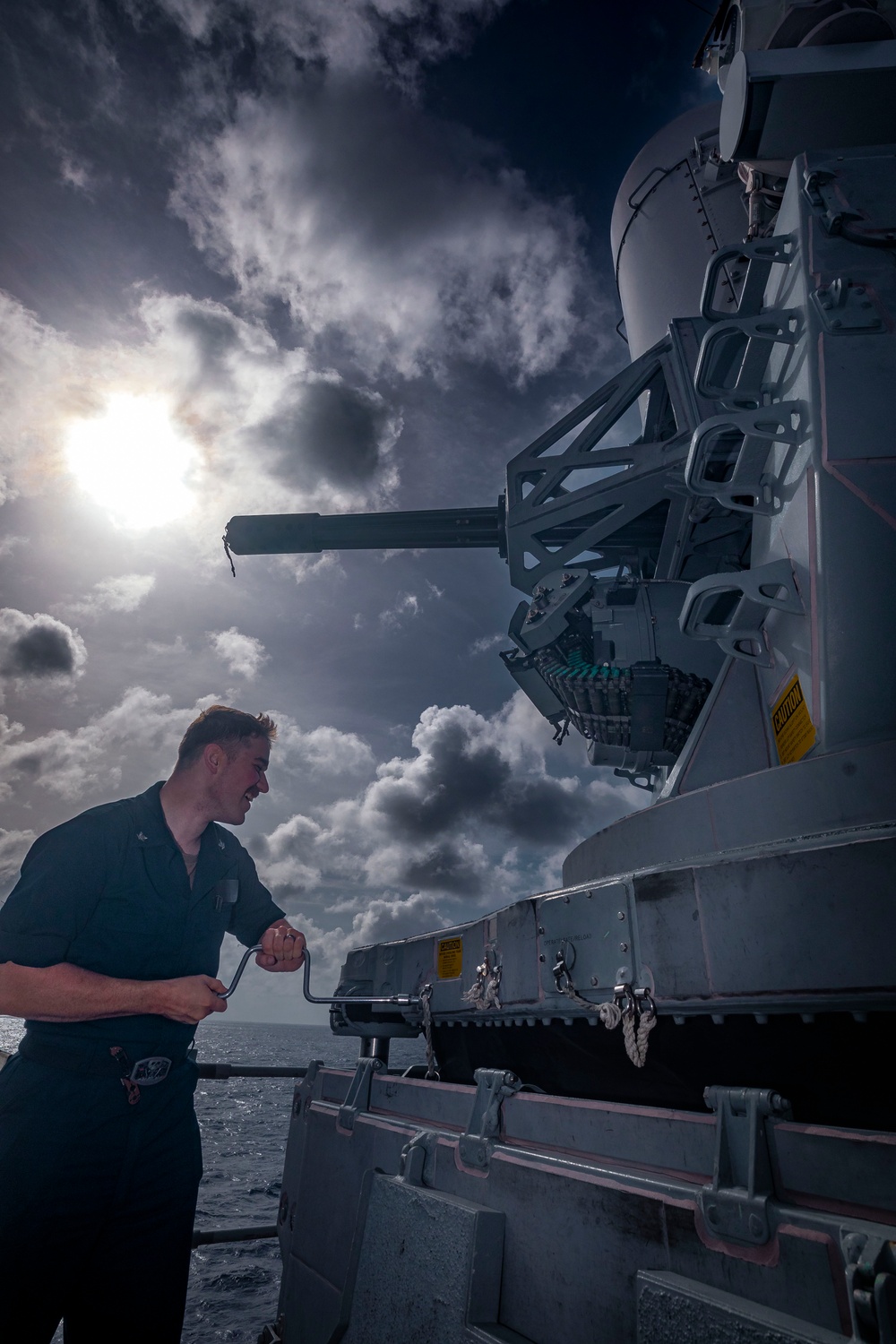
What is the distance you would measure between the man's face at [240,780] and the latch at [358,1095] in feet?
4.72

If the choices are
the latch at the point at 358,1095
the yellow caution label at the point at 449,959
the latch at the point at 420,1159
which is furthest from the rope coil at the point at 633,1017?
the latch at the point at 358,1095

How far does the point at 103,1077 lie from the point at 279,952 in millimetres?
840

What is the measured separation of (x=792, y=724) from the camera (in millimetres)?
2654

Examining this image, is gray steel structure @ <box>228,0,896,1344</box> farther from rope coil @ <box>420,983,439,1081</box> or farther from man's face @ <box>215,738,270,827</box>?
man's face @ <box>215,738,270,827</box>

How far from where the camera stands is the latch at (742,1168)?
146 centimetres

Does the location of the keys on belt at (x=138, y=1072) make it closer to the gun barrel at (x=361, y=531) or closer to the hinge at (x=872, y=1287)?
the hinge at (x=872, y=1287)

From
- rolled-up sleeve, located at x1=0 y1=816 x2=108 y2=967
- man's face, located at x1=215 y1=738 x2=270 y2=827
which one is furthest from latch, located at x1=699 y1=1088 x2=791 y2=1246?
man's face, located at x1=215 y1=738 x2=270 y2=827

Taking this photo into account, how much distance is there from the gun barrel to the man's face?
14.4ft

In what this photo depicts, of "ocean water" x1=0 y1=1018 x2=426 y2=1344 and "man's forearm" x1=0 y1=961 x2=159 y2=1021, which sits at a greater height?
"man's forearm" x1=0 y1=961 x2=159 y2=1021

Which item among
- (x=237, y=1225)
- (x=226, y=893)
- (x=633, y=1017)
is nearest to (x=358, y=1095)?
(x=226, y=893)

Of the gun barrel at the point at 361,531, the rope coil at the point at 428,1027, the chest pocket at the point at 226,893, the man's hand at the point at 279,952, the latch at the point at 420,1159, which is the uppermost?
the gun barrel at the point at 361,531

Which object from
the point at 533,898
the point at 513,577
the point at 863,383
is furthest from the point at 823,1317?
the point at 513,577

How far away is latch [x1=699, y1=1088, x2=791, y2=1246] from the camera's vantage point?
146 centimetres

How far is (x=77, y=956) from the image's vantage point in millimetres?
2578
